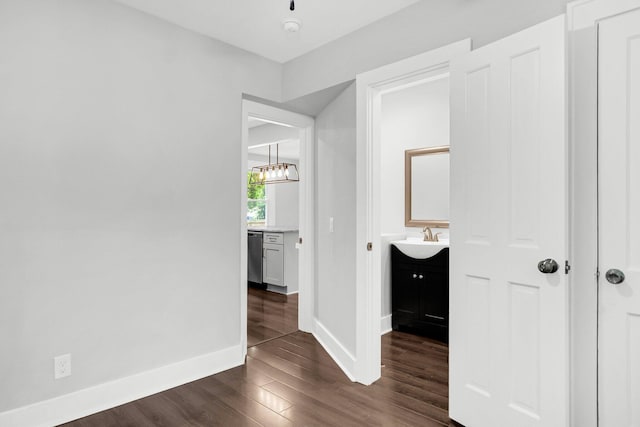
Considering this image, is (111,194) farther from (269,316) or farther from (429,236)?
(429,236)

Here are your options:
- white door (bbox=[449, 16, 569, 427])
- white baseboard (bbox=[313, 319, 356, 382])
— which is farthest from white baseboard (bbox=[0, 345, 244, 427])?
white door (bbox=[449, 16, 569, 427])

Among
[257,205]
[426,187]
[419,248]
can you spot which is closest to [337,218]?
[419,248]

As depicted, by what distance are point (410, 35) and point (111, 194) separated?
2134 mm

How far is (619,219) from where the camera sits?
1.62 m

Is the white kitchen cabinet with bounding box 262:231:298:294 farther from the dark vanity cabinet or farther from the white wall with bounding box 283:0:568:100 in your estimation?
the white wall with bounding box 283:0:568:100

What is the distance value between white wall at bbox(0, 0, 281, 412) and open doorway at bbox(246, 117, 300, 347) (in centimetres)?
70

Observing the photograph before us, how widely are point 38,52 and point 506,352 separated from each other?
2.97 m

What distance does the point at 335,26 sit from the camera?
8.88 ft

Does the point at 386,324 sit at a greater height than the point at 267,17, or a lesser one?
lesser

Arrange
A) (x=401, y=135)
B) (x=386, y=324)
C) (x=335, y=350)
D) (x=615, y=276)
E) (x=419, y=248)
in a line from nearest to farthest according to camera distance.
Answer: (x=615, y=276) → (x=335, y=350) → (x=419, y=248) → (x=386, y=324) → (x=401, y=135)

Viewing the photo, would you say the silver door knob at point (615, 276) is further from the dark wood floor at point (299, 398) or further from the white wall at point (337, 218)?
the white wall at point (337, 218)

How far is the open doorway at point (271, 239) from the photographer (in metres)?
4.27

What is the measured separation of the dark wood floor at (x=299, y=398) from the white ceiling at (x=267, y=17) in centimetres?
250

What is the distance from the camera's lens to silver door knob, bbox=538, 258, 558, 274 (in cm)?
168
